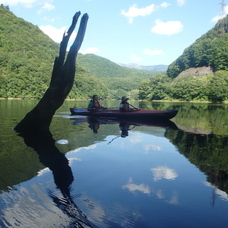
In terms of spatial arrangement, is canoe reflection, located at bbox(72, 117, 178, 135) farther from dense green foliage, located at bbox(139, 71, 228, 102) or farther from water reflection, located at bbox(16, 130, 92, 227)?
dense green foliage, located at bbox(139, 71, 228, 102)

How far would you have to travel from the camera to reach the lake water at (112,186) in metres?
3.49

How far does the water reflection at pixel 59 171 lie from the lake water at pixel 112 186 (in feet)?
0.04

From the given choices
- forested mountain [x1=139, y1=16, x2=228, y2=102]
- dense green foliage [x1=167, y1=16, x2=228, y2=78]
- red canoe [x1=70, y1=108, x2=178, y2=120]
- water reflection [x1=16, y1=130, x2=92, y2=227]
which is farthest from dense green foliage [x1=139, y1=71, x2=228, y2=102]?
water reflection [x1=16, y1=130, x2=92, y2=227]

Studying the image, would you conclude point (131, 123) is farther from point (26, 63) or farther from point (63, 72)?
point (26, 63)

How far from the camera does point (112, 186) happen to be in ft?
15.6

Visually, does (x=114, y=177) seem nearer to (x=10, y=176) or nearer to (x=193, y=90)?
(x=10, y=176)

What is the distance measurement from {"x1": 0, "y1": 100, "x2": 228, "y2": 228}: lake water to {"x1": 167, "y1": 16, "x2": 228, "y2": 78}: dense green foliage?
101365mm

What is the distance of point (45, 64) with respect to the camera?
11600 cm

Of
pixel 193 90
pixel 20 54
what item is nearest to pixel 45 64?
pixel 20 54

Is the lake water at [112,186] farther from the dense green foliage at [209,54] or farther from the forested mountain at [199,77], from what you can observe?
the dense green foliage at [209,54]

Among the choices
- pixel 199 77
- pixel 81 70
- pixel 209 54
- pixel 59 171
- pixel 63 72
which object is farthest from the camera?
pixel 81 70

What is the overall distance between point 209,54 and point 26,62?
275 feet

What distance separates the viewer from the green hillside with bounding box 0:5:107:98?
8812cm

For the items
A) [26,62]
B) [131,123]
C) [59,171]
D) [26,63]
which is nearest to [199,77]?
[26,63]
